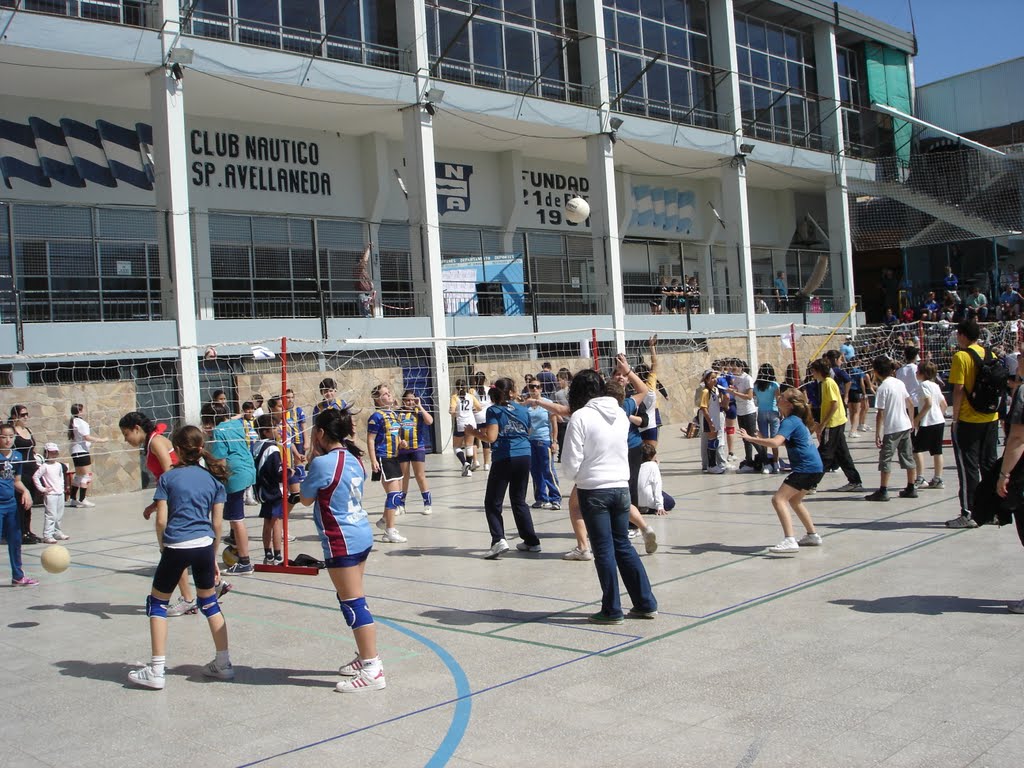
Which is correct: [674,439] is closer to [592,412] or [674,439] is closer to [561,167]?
[561,167]

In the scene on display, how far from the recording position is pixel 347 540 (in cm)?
565

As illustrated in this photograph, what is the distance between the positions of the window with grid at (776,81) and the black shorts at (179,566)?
28.8 meters

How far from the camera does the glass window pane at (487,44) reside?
25255mm

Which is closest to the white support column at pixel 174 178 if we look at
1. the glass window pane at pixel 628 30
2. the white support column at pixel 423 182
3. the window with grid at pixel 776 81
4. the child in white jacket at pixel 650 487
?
the white support column at pixel 423 182

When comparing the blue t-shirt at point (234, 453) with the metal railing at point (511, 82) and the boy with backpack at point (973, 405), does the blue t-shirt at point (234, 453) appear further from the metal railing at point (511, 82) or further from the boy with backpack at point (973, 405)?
the metal railing at point (511, 82)

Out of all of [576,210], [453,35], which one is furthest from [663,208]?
[453,35]

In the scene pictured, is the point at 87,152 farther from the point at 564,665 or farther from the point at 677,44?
the point at 677,44

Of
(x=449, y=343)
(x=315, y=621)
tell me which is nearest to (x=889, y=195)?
(x=449, y=343)

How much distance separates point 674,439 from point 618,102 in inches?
406

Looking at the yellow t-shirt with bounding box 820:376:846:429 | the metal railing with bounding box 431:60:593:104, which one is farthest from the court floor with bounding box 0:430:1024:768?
the metal railing with bounding box 431:60:593:104

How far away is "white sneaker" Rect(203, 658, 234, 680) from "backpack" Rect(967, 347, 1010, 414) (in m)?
7.20

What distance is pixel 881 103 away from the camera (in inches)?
1446

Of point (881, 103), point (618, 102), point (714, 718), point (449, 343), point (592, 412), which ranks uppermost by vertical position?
point (881, 103)

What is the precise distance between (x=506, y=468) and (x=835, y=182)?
2916 cm
